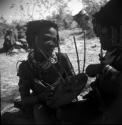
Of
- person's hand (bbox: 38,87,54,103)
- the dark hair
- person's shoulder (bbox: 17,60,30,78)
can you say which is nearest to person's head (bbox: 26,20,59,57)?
the dark hair

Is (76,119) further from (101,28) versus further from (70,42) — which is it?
(70,42)

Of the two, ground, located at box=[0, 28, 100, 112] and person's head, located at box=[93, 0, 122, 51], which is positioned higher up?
person's head, located at box=[93, 0, 122, 51]

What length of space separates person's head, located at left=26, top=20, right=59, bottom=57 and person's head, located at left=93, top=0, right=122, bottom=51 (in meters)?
0.48

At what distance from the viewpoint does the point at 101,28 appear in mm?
2801

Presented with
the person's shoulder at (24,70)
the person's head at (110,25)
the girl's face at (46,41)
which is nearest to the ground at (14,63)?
the person's shoulder at (24,70)

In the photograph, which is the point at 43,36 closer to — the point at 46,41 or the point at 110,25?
the point at 46,41

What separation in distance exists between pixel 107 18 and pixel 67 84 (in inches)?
33.5

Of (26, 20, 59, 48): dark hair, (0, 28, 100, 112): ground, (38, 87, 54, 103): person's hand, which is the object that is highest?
(26, 20, 59, 48): dark hair

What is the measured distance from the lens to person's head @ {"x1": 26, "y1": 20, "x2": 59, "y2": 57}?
2.84 m

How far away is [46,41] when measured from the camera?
9.29 feet

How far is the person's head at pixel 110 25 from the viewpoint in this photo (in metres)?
2.62

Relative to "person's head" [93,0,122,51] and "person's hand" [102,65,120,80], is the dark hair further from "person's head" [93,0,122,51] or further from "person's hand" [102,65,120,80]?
"person's hand" [102,65,120,80]

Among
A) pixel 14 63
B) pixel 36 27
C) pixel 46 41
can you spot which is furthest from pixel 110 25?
pixel 14 63

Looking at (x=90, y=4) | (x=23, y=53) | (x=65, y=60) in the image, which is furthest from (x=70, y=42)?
(x=65, y=60)
